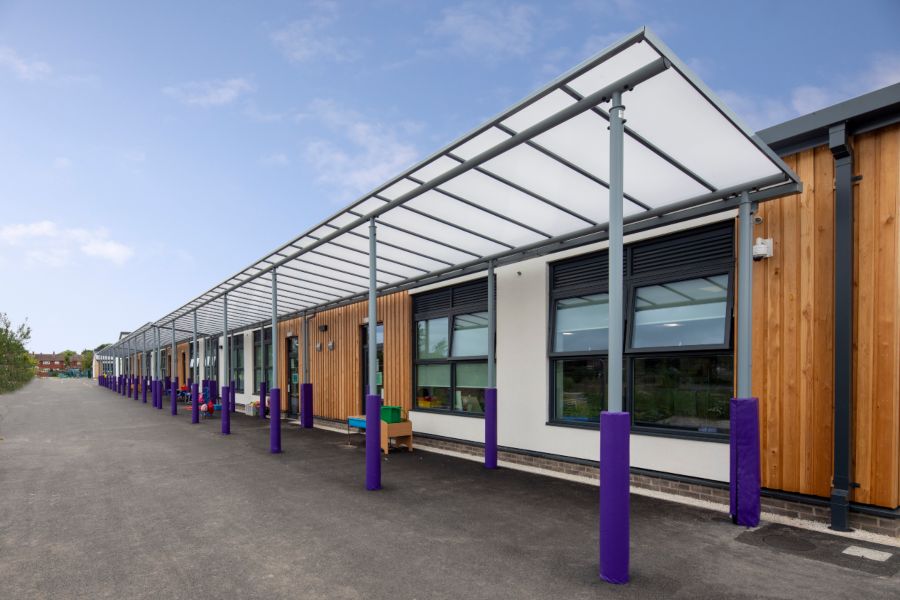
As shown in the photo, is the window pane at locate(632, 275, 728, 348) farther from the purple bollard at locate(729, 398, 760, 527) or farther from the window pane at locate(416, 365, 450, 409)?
the window pane at locate(416, 365, 450, 409)

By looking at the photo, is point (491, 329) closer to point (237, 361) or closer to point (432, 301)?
point (432, 301)

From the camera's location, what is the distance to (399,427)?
9078 mm

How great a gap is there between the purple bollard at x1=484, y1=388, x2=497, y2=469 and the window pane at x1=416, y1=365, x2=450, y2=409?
192 centimetres

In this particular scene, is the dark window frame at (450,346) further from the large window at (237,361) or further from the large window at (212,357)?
the large window at (212,357)

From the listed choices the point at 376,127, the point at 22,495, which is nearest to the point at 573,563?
the point at 22,495

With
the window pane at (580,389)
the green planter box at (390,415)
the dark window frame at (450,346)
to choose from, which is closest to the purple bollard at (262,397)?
the dark window frame at (450,346)

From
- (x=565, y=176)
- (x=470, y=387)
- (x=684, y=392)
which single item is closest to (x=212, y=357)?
(x=470, y=387)

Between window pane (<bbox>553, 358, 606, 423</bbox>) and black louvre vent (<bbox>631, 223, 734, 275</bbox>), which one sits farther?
window pane (<bbox>553, 358, 606, 423</bbox>)

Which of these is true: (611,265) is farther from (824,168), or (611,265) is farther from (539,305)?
(539,305)

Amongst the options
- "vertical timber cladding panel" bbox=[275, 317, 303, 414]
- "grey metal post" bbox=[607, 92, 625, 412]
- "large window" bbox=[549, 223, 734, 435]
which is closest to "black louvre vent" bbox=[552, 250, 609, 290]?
"large window" bbox=[549, 223, 734, 435]

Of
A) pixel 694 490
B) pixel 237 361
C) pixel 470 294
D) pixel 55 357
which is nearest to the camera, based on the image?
pixel 694 490

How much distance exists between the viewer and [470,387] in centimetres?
902

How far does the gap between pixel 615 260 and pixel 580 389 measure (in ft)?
12.6

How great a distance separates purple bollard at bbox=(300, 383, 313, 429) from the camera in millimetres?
13422
